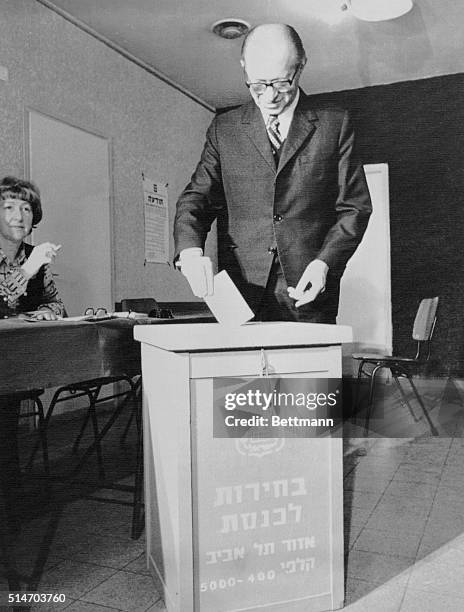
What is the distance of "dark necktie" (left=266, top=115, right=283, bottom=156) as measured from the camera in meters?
1.69

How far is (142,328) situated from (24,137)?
209cm

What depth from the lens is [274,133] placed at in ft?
5.57

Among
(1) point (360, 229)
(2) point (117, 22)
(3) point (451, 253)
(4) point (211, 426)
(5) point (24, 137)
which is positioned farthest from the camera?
(3) point (451, 253)

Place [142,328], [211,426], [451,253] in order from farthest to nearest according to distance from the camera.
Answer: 1. [451,253]
2. [142,328]
3. [211,426]

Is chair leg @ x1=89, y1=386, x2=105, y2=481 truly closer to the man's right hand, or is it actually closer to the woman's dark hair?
the woman's dark hair

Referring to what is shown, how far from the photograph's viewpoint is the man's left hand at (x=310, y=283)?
1.68 meters

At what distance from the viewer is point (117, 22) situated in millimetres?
Result: 2764

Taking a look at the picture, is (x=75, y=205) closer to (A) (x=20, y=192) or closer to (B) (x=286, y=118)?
(A) (x=20, y=192)

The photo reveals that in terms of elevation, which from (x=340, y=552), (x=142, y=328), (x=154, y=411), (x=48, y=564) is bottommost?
(x=48, y=564)

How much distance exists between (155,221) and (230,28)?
1528 mm

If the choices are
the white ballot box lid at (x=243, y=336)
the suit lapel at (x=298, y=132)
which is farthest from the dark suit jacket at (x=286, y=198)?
the white ballot box lid at (x=243, y=336)

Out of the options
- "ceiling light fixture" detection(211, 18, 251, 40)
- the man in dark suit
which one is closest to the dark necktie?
the man in dark suit

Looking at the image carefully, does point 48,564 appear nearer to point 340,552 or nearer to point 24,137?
point 340,552

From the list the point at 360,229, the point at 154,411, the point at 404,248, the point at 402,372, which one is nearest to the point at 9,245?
the point at 154,411
